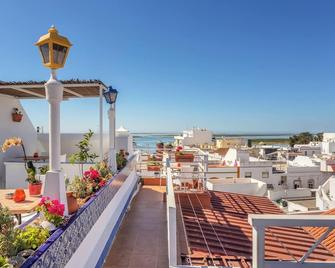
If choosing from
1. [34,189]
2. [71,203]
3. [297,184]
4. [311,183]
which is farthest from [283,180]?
[71,203]

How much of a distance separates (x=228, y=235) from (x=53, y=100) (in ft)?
9.72

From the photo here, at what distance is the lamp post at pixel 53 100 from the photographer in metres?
2.51

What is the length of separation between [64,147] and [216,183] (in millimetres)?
8323

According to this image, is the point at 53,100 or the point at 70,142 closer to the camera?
the point at 53,100

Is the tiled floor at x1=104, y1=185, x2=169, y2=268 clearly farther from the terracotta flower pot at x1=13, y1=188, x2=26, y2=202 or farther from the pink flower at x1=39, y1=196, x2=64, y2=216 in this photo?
the pink flower at x1=39, y1=196, x2=64, y2=216

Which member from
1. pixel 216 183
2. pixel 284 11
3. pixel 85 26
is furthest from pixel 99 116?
pixel 284 11

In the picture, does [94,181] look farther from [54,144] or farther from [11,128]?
[11,128]

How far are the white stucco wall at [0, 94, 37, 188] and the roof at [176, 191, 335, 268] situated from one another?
14.1 ft

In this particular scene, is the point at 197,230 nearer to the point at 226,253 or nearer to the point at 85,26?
the point at 226,253

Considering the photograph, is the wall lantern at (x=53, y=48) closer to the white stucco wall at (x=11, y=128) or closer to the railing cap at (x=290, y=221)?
the railing cap at (x=290, y=221)

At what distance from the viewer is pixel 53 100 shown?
2.54 m

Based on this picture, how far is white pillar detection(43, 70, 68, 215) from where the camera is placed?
251cm

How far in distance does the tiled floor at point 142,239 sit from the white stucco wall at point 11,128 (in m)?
3.31

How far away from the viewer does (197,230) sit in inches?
167
